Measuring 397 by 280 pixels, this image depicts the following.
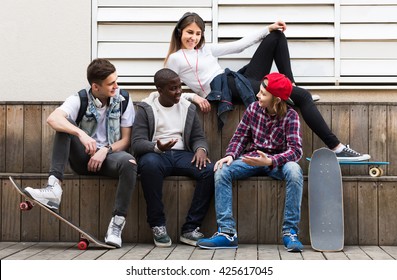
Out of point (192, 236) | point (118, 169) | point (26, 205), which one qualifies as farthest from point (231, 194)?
point (26, 205)

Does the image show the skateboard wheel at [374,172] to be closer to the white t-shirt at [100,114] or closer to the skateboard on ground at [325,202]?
the skateboard on ground at [325,202]

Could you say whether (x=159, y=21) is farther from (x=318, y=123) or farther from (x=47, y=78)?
(x=318, y=123)

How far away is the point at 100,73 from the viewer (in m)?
4.94

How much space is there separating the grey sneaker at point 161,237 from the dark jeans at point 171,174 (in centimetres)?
3

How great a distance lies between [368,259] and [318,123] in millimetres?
1103

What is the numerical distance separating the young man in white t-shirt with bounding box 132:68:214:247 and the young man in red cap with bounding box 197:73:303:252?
16 cm

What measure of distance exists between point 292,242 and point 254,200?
1.65 ft

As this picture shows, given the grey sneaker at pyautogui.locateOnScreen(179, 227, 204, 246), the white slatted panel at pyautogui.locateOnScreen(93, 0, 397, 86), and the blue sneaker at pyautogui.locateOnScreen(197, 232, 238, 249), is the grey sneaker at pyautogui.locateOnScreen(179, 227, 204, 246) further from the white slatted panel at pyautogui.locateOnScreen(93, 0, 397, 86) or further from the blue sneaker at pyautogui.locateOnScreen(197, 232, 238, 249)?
the white slatted panel at pyautogui.locateOnScreen(93, 0, 397, 86)

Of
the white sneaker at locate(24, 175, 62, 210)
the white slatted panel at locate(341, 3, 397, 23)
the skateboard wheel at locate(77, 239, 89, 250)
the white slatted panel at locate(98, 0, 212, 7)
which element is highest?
the white slatted panel at locate(98, 0, 212, 7)

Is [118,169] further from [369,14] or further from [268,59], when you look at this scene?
[369,14]

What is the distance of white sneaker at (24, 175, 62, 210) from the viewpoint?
4695 millimetres

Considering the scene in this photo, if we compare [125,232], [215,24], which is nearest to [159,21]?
[215,24]

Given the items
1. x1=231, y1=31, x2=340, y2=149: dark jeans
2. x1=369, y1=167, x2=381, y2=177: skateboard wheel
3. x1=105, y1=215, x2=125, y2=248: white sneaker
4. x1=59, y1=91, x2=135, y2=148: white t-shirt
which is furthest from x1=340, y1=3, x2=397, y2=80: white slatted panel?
x1=105, y1=215, x2=125, y2=248: white sneaker

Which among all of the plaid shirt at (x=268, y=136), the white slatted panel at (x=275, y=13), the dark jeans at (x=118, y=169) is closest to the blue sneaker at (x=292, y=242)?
the plaid shirt at (x=268, y=136)
